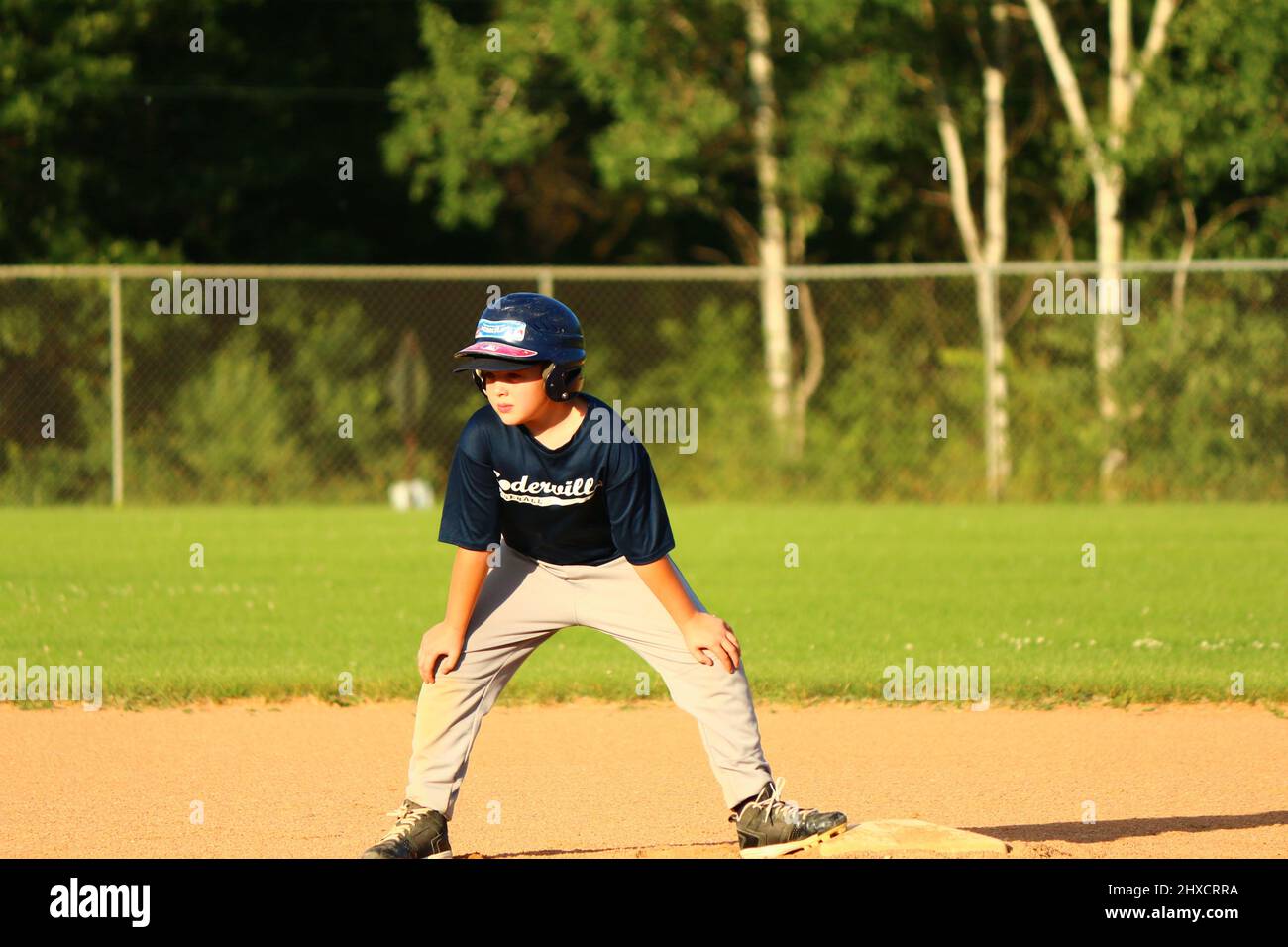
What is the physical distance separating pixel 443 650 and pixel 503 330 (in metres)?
1.01

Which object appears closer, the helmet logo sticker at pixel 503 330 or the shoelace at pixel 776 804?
the helmet logo sticker at pixel 503 330

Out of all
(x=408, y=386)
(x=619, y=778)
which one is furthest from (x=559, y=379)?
(x=408, y=386)

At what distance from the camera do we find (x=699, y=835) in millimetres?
6223

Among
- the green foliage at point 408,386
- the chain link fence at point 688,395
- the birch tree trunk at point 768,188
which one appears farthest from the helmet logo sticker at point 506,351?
the birch tree trunk at point 768,188

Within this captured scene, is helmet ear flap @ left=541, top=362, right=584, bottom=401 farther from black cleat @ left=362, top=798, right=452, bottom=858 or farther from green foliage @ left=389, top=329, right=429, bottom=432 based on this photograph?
green foliage @ left=389, top=329, right=429, bottom=432

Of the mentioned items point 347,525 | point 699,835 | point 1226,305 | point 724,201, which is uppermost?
point 724,201

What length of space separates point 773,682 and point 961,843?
3836 millimetres

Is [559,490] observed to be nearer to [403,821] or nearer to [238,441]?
[403,821]

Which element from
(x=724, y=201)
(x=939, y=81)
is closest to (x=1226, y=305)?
A: (x=939, y=81)

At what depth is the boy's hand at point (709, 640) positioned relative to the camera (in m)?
5.47

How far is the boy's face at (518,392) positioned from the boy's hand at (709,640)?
0.80m

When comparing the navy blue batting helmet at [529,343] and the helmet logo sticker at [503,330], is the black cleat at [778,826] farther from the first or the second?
the helmet logo sticker at [503,330]

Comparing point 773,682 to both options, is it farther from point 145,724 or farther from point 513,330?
point 513,330

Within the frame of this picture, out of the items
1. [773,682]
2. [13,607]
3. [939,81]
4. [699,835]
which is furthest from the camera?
[939,81]
